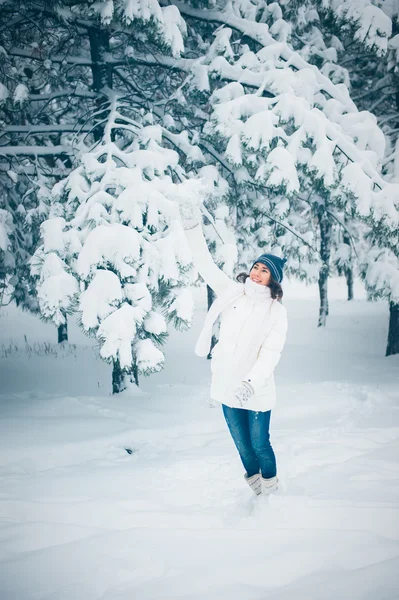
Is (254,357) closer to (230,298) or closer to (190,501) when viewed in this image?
(230,298)

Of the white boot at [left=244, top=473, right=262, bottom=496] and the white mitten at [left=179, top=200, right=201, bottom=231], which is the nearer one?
the white boot at [left=244, top=473, right=262, bottom=496]

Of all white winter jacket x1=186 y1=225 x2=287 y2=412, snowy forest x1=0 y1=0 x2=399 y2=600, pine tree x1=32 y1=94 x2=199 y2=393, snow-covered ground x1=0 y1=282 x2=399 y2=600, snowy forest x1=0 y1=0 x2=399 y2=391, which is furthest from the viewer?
snowy forest x1=0 y1=0 x2=399 y2=391

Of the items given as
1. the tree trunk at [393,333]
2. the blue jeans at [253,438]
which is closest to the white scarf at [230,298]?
the blue jeans at [253,438]

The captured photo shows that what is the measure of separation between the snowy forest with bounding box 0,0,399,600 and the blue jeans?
3 cm

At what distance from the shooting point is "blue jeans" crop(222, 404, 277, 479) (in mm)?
Result: 3324

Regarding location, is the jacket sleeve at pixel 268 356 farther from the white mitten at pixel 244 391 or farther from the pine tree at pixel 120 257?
the pine tree at pixel 120 257

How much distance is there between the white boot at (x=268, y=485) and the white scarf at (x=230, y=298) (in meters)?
1.13

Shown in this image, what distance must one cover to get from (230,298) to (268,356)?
597 millimetres

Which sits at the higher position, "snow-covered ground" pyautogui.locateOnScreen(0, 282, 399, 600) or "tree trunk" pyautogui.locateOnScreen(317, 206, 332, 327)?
"tree trunk" pyautogui.locateOnScreen(317, 206, 332, 327)

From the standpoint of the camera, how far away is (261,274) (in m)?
3.36

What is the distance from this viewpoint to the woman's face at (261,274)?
335 centimetres

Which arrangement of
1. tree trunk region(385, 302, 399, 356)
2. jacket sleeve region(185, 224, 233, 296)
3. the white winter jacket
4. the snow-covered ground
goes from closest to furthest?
the snow-covered ground → the white winter jacket → jacket sleeve region(185, 224, 233, 296) → tree trunk region(385, 302, 399, 356)

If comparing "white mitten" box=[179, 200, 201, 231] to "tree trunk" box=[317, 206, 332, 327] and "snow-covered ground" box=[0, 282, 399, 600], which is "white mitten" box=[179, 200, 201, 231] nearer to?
"snow-covered ground" box=[0, 282, 399, 600]

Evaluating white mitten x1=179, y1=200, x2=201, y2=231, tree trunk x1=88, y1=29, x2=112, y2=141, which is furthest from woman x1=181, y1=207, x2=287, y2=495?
tree trunk x1=88, y1=29, x2=112, y2=141
